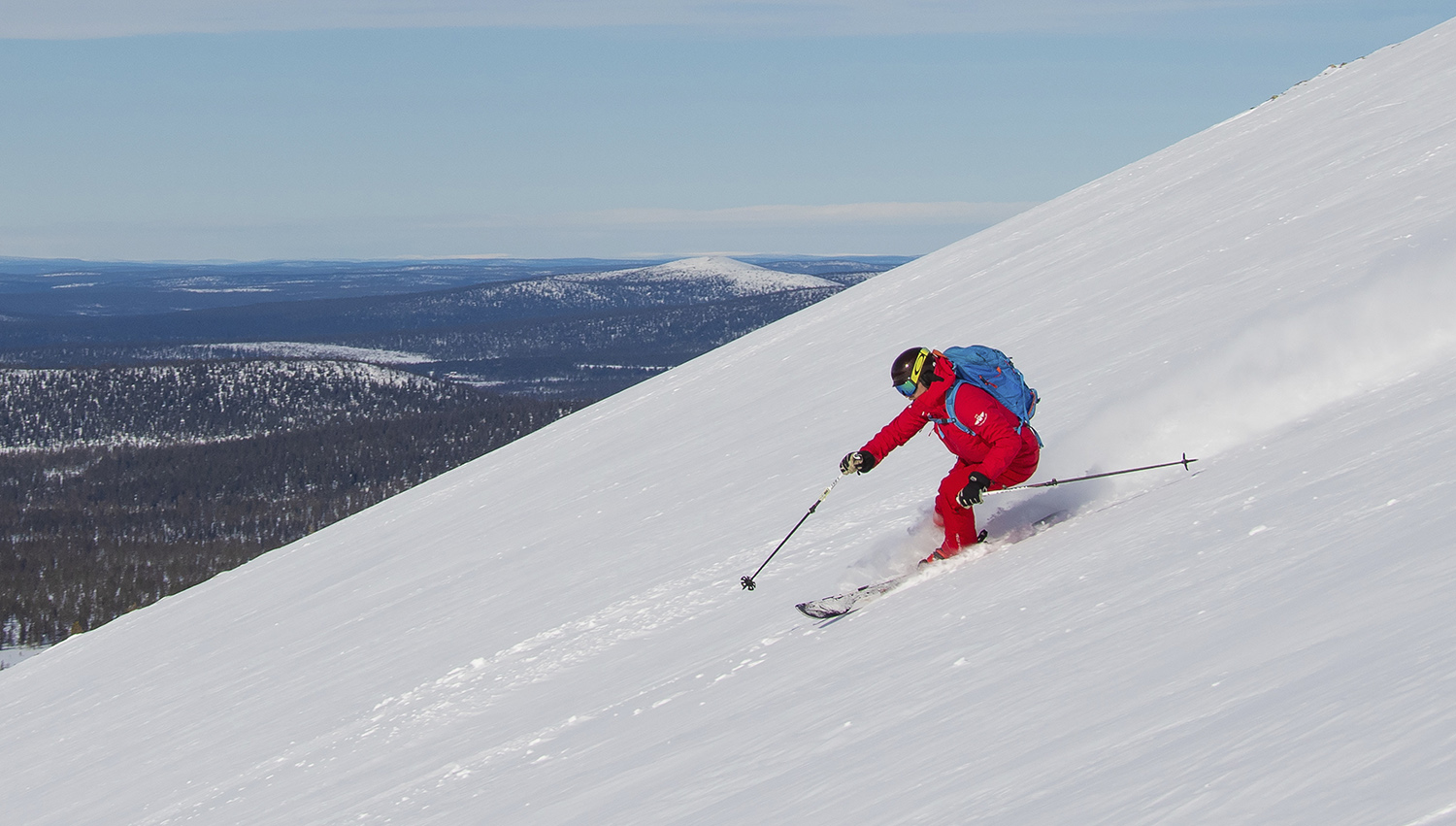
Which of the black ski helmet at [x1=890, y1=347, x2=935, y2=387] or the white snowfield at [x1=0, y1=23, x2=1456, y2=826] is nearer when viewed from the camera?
the white snowfield at [x1=0, y1=23, x2=1456, y2=826]

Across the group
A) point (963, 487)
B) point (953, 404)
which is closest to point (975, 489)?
point (963, 487)


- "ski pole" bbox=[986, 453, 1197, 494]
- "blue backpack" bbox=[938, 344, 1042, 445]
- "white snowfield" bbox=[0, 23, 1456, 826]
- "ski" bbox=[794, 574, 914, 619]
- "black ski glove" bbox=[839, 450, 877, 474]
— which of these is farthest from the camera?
"ski" bbox=[794, 574, 914, 619]

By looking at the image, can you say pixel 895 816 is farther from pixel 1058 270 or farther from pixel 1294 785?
pixel 1058 270

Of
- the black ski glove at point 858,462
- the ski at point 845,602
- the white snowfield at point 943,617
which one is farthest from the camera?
the ski at point 845,602

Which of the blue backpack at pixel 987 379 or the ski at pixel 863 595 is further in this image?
the ski at pixel 863 595

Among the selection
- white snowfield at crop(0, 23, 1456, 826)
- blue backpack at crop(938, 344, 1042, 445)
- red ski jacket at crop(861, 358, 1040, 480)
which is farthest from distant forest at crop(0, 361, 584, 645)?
blue backpack at crop(938, 344, 1042, 445)

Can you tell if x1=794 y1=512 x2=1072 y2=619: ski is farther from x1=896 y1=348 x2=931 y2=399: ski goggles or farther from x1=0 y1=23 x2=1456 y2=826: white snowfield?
x1=896 y1=348 x2=931 y2=399: ski goggles

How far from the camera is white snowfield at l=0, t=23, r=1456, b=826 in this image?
14.8 feet

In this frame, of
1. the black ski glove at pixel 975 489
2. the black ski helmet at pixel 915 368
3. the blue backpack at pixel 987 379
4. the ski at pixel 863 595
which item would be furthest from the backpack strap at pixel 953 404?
the ski at pixel 863 595

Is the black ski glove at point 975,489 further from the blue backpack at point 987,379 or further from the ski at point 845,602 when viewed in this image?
the ski at point 845,602

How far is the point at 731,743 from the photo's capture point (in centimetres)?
682

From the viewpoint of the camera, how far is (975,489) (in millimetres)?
7734

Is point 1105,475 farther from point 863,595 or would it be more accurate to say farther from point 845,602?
point 845,602

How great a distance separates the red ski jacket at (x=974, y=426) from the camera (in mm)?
7824
